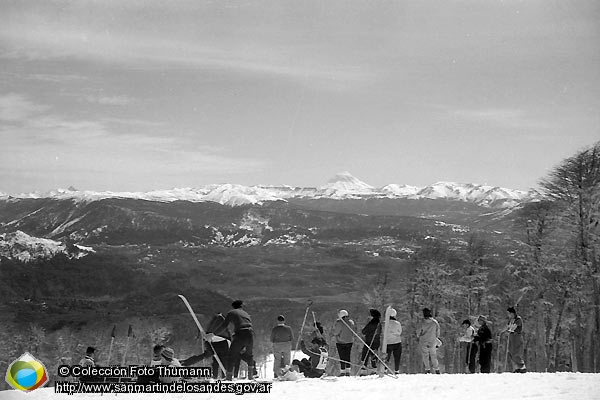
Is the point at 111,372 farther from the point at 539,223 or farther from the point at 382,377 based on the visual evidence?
the point at 539,223

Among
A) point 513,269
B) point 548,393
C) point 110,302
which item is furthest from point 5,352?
point 110,302

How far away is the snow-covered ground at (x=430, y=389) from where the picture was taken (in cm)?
1119

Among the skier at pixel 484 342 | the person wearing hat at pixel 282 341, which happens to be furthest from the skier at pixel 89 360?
the skier at pixel 484 342

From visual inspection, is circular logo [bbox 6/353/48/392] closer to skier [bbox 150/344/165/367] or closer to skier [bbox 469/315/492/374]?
skier [bbox 150/344/165/367]

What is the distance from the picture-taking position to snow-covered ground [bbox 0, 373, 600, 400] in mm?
11188

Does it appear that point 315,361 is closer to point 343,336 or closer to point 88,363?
point 343,336

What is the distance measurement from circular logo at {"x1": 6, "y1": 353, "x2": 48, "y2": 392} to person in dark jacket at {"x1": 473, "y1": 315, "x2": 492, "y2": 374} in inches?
430

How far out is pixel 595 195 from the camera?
26.2m

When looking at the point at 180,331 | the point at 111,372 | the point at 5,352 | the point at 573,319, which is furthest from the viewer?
the point at 180,331

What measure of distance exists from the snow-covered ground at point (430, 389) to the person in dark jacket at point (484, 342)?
281 centimetres

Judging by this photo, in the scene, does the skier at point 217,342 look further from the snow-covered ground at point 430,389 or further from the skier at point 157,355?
the snow-covered ground at point 430,389

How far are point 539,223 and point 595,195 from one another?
6.22m

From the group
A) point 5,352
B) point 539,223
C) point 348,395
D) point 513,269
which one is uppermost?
point 539,223

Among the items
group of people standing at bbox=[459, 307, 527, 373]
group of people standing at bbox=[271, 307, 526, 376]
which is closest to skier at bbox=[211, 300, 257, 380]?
group of people standing at bbox=[271, 307, 526, 376]
